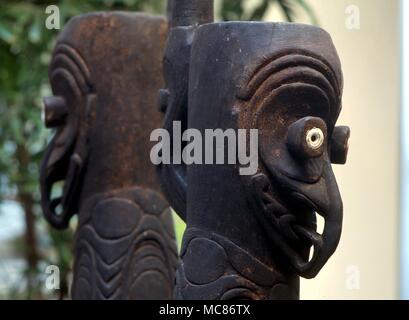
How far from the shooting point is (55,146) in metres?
2.59

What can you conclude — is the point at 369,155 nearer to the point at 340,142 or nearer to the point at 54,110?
the point at 54,110

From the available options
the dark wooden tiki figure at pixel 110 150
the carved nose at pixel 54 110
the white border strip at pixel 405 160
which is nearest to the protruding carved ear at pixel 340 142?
the dark wooden tiki figure at pixel 110 150

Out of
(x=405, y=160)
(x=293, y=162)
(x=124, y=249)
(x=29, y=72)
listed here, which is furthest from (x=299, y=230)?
(x=29, y=72)

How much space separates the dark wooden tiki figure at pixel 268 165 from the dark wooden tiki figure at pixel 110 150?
63 cm

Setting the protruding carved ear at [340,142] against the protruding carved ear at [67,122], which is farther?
the protruding carved ear at [67,122]

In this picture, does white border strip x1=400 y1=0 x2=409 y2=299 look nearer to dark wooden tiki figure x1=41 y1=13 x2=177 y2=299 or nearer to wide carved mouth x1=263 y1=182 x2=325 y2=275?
dark wooden tiki figure x1=41 y1=13 x2=177 y2=299

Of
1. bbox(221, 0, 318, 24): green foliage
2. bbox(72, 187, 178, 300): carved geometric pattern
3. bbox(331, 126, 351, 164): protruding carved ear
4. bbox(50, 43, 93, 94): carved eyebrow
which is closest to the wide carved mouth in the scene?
bbox(331, 126, 351, 164): protruding carved ear

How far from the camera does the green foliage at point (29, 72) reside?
340 centimetres

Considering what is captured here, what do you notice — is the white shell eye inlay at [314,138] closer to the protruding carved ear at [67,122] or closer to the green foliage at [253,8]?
the protruding carved ear at [67,122]

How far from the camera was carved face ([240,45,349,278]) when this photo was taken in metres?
1.82

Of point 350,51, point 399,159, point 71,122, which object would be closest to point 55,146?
point 71,122

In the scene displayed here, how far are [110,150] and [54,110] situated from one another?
0.17 meters

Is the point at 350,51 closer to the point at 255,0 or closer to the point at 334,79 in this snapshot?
the point at 255,0
